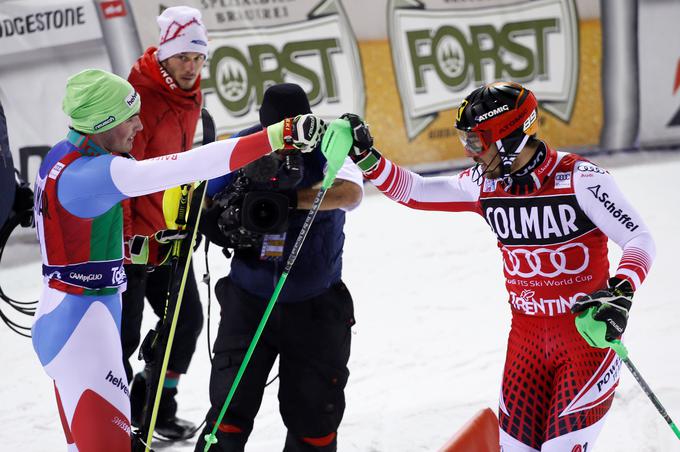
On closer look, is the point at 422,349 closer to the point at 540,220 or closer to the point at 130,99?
the point at 540,220

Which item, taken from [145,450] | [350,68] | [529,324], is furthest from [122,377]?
[350,68]

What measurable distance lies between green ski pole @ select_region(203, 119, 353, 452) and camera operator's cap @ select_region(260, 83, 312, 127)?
38 centimetres

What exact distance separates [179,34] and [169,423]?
219 cm

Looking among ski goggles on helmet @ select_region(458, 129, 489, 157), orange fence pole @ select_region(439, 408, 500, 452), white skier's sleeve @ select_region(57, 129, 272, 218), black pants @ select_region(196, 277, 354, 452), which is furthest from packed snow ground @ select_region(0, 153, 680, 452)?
white skier's sleeve @ select_region(57, 129, 272, 218)

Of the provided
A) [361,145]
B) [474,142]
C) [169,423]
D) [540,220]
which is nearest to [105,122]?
[361,145]

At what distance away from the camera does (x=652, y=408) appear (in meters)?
5.15

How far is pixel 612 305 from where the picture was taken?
3289mm

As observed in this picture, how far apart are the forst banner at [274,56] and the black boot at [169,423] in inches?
179

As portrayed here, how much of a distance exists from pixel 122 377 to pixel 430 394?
2.45m

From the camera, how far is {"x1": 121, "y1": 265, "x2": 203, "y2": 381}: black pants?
4816mm

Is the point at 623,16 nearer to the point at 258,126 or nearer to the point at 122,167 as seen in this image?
the point at 258,126

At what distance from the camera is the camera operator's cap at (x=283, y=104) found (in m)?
4.03

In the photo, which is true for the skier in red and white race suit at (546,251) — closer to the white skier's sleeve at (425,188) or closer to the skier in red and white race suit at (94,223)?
the white skier's sleeve at (425,188)

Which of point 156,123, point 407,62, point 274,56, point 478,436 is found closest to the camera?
point 478,436
